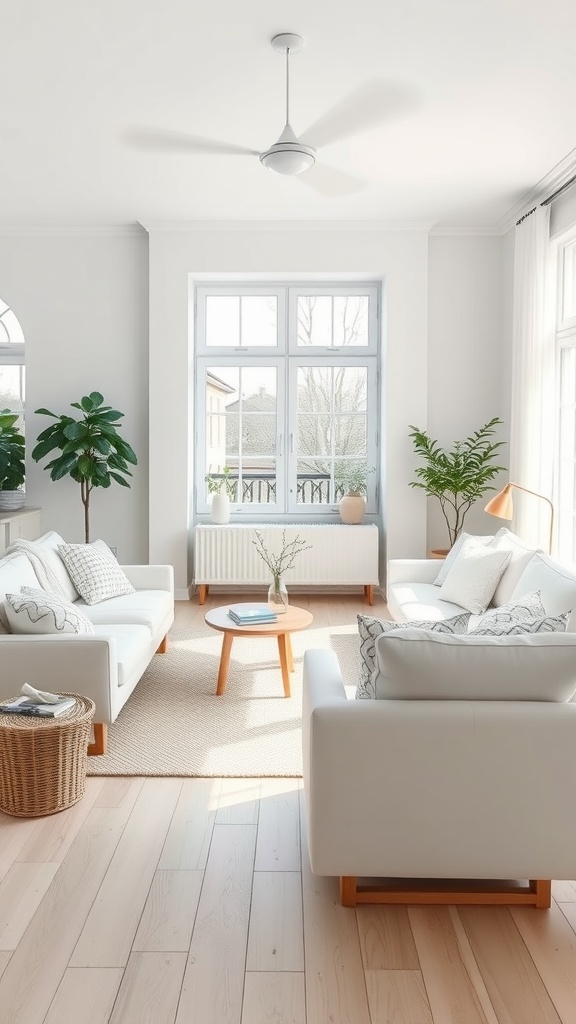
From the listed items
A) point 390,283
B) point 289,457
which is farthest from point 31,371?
point 390,283

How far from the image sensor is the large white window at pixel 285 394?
706 centimetres

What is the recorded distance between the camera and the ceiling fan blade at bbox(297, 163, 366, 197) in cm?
527

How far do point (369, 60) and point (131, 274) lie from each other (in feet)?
11.6

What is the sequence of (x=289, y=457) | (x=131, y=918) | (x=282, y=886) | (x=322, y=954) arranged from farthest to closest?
(x=289, y=457) < (x=282, y=886) < (x=131, y=918) < (x=322, y=954)

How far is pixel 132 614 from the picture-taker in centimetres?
435

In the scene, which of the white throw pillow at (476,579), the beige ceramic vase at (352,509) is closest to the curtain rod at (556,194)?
the white throw pillow at (476,579)

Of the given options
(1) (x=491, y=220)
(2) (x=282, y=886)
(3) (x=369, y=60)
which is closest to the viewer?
(2) (x=282, y=886)

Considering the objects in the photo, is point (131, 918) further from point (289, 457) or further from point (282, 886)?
point (289, 457)

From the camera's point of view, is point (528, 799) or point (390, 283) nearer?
point (528, 799)

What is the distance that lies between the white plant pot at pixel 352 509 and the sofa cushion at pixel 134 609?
90.9 inches

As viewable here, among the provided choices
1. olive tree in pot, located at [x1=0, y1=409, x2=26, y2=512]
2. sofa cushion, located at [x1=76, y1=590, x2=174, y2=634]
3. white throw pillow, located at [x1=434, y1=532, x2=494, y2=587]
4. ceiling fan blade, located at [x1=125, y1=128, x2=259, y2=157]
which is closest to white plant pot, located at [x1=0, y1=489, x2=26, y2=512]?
olive tree in pot, located at [x1=0, y1=409, x2=26, y2=512]

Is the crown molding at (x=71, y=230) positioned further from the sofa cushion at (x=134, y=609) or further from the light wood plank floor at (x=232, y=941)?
the light wood plank floor at (x=232, y=941)

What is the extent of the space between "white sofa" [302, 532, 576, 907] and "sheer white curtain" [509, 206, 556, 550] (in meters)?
3.38

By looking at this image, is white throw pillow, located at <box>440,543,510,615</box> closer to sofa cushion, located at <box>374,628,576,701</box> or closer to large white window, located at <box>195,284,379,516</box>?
sofa cushion, located at <box>374,628,576,701</box>
